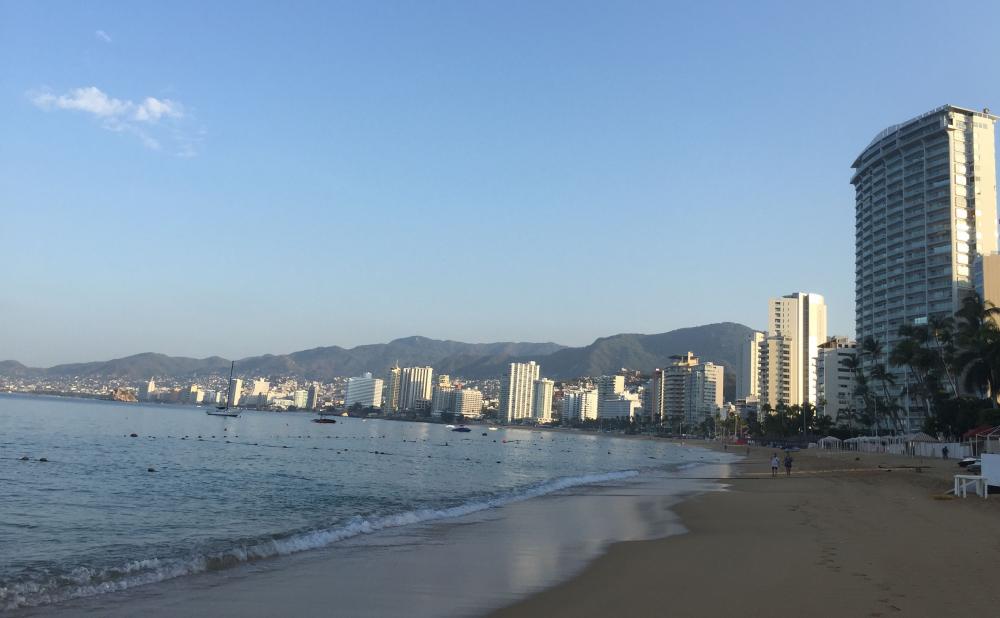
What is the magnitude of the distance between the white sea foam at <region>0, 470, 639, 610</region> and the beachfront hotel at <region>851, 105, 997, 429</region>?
11240 centimetres

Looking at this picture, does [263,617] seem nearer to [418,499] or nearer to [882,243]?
[418,499]

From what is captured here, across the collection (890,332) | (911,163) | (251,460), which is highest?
(911,163)

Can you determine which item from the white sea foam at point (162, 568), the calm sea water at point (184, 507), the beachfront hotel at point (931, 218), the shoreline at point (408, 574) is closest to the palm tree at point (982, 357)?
the beachfront hotel at point (931, 218)

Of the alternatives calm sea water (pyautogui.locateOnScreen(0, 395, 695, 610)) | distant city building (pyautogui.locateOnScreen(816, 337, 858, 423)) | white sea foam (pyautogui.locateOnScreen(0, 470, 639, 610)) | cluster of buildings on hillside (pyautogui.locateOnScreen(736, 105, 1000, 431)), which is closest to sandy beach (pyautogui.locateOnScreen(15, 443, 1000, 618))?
white sea foam (pyautogui.locateOnScreen(0, 470, 639, 610))

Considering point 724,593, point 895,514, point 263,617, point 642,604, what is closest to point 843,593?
point 724,593

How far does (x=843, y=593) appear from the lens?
9391 mm

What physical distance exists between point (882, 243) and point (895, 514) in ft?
395

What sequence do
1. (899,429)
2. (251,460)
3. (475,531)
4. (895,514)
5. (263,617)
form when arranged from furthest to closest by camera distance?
(899,429) → (251,460) → (895,514) → (475,531) → (263,617)

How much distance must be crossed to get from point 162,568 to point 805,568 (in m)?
10.6

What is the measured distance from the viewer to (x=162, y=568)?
1214cm

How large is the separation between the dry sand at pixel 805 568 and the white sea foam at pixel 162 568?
6227mm

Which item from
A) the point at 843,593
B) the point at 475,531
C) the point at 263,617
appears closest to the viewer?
the point at 263,617

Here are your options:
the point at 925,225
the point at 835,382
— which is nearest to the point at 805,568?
the point at 925,225

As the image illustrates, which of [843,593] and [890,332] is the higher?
[890,332]
